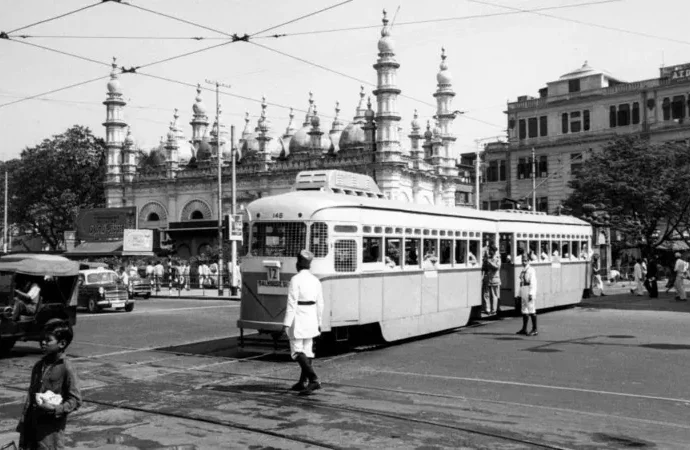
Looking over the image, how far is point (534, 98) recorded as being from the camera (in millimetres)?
65250

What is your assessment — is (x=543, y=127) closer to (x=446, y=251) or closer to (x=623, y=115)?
(x=623, y=115)

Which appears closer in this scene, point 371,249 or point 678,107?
point 371,249

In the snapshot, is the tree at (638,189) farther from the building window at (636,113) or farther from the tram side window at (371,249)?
the tram side window at (371,249)

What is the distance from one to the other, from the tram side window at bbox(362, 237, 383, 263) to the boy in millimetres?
8858

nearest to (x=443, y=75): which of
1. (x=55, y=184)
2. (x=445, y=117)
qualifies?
(x=445, y=117)

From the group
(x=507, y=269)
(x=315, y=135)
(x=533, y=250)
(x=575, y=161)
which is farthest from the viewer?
(x=575, y=161)

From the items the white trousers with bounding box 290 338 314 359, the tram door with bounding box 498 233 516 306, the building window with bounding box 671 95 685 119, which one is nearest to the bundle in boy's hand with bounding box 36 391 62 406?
the white trousers with bounding box 290 338 314 359

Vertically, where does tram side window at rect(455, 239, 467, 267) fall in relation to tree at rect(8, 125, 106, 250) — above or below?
below

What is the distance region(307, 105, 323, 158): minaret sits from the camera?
198ft

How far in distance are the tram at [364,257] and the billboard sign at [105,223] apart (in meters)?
41.3

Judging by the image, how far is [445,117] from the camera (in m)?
65.3

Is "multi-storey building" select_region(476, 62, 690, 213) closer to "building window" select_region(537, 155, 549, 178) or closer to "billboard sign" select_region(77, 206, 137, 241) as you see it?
"building window" select_region(537, 155, 549, 178)

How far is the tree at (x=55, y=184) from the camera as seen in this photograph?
70.4m

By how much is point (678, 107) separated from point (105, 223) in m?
43.1
